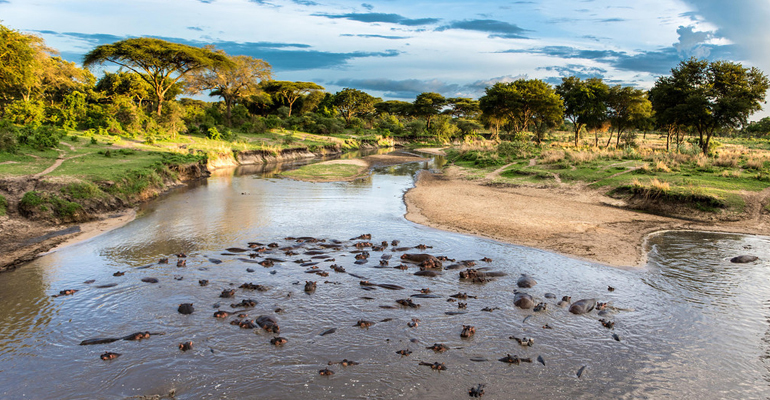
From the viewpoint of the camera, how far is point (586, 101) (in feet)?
156

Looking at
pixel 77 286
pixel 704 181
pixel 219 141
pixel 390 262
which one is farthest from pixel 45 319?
pixel 219 141

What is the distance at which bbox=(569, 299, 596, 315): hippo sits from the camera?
9477 mm

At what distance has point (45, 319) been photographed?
8.75m

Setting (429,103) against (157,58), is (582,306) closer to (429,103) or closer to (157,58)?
(157,58)

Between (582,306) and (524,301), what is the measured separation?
4.42ft

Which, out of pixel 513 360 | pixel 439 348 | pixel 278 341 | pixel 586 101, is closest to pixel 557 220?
pixel 513 360

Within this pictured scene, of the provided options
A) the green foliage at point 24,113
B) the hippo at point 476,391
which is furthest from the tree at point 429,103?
the hippo at point 476,391

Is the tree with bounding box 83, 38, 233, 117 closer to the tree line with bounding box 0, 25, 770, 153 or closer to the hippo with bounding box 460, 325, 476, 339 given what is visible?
the tree line with bounding box 0, 25, 770, 153

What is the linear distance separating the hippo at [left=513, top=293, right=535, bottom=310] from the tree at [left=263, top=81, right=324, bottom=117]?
70188mm

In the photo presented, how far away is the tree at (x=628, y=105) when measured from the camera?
46875 mm

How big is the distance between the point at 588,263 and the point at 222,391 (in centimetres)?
1125

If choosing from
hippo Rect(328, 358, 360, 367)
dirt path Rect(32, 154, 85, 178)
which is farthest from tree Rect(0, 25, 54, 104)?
hippo Rect(328, 358, 360, 367)

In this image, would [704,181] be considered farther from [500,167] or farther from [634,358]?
[634,358]

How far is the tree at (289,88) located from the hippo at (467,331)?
71.2m
